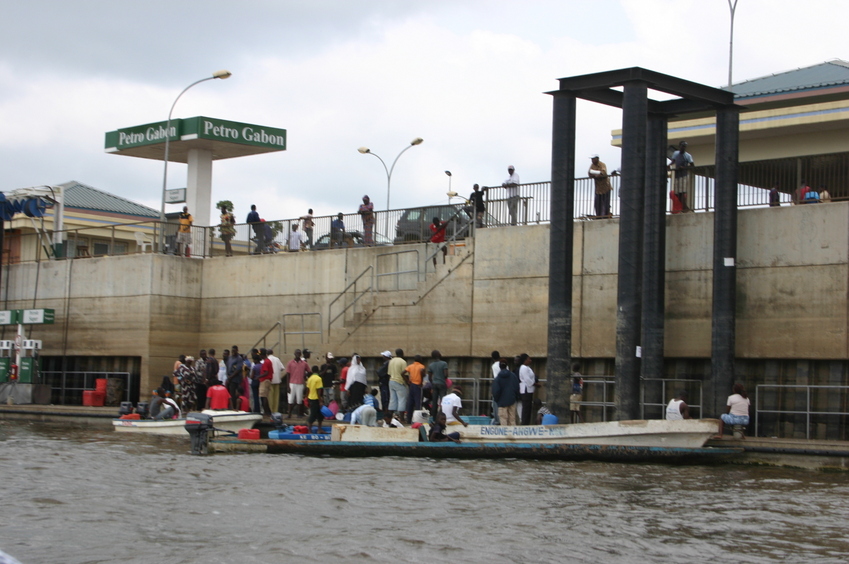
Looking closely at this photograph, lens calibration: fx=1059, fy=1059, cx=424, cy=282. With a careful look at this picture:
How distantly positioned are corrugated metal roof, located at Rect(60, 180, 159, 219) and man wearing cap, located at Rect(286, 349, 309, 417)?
3063 centimetres

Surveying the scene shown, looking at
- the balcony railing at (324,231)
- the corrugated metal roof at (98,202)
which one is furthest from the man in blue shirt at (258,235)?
the corrugated metal roof at (98,202)

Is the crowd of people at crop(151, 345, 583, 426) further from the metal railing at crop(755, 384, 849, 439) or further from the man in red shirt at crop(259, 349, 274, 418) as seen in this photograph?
the metal railing at crop(755, 384, 849, 439)

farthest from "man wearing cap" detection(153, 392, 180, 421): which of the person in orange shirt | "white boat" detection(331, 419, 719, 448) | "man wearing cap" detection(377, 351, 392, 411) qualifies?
"white boat" detection(331, 419, 719, 448)

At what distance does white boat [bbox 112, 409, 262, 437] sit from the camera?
950 inches

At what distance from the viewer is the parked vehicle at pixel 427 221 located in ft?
96.8

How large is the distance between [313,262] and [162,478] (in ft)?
49.2

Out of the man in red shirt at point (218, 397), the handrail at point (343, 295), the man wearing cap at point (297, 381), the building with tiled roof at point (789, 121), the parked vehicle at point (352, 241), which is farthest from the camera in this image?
the building with tiled roof at point (789, 121)

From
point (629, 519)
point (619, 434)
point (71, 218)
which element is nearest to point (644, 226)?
point (619, 434)

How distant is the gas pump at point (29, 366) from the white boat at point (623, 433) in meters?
20.2

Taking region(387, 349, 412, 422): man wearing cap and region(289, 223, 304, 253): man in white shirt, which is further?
region(289, 223, 304, 253): man in white shirt

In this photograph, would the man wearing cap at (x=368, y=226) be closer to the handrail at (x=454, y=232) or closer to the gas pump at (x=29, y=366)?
the handrail at (x=454, y=232)

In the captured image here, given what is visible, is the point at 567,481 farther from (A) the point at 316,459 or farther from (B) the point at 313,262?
(B) the point at 313,262

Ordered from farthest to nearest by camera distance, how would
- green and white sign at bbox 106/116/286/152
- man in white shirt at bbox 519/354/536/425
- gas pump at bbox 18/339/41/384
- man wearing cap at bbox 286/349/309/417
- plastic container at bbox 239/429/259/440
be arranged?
green and white sign at bbox 106/116/286/152 < gas pump at bbox 18/339/41/384 < man wearing cap at bbox 286/349/309/417 < man in white shirt at bbox 519/354/536/425 < plastic container at bbox 239/429/259/440

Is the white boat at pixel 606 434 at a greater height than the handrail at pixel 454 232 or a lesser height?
lesser
